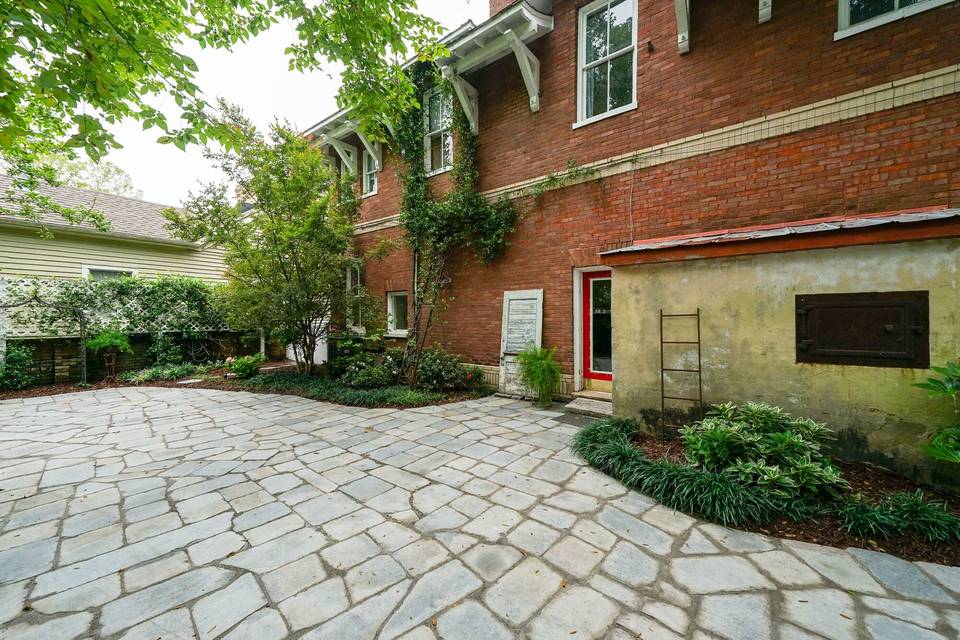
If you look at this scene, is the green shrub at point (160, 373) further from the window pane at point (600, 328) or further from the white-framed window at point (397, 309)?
the window pane at point (600, 328)

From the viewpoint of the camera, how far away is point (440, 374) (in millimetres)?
7078

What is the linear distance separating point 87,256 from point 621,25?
1516 cm

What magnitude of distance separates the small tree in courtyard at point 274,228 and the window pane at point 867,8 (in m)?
8.24

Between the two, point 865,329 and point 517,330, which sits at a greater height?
point 865,329

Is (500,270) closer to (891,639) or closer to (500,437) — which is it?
(500,437)

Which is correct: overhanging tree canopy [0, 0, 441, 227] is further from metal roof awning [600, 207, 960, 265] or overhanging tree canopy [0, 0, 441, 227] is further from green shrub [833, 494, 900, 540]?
green shrub [833, 494, 900, 540]

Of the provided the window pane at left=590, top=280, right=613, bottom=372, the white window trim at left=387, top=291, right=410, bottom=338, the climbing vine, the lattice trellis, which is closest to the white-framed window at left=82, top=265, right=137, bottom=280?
the lattice trellis

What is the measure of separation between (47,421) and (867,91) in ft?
38.9

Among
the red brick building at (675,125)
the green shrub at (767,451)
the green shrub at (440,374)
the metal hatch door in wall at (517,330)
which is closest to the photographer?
the green shrub at (767,451)

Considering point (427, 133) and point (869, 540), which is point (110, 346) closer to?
point (427, 133)

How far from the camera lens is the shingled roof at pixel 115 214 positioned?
404 inches

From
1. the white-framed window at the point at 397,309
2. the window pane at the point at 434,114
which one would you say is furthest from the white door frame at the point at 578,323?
the window pane at the point at 434,114

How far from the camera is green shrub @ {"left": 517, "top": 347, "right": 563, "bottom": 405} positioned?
5902mm

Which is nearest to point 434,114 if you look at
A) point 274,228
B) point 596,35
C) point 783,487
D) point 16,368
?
point 596,35
